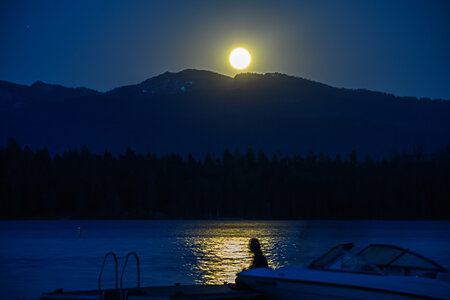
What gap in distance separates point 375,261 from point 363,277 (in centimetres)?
Result: 150

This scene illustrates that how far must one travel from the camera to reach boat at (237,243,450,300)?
51.9 feet

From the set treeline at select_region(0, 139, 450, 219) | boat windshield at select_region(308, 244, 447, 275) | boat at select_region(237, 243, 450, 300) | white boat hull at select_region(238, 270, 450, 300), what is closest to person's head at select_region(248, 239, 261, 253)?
boat at select_region(237, 243, 450, 300)

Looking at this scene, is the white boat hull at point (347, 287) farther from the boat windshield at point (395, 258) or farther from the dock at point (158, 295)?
the boat windshield at point (395, 258)

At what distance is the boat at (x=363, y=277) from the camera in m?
15.8

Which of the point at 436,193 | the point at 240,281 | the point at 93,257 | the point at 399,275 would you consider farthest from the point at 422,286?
the point at 436,193

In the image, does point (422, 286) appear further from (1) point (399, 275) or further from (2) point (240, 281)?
(2) point (240, 281)

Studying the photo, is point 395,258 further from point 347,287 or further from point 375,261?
point 347,287

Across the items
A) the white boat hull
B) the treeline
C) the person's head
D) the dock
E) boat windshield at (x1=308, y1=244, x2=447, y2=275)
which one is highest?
the treeline

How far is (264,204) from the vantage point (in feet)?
623

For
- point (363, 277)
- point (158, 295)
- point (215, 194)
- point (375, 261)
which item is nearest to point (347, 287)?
point (363, 277)

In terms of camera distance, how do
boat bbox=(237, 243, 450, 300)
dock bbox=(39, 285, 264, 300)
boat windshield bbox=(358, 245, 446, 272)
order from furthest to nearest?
dock bbox=(39, 285, 264, 300) → boat windshield bbox=(358, 245, 446, 272) → boat bbox=(237, 243, 450, 300)

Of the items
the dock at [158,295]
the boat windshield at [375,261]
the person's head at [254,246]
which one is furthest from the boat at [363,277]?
the person's head at [254,246]

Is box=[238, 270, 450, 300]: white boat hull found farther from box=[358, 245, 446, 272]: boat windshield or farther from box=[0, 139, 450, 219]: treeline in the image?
box=[0, 139, 450, 219]: treeline

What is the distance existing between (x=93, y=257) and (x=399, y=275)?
34.5m
